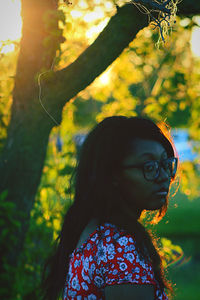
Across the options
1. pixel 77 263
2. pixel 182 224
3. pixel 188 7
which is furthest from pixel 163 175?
pixel 182 224

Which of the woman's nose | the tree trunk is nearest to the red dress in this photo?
the woman's nose

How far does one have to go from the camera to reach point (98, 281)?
4.22 feet

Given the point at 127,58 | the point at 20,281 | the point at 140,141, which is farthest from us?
the point at 127,58

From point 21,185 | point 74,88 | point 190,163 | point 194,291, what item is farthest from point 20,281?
point 194,291

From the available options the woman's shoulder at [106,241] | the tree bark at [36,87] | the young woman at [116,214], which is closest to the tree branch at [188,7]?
the tree bark at [36,87]

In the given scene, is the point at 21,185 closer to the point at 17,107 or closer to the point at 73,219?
the point at 17,107

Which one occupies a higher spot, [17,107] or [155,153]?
[17,107]

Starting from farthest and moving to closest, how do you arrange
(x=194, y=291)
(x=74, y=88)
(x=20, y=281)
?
1. (x=194, y=291)
2. (x=20, y=281)
3. (x=74, y=88)

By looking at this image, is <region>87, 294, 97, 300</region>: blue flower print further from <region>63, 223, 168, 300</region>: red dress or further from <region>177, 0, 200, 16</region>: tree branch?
<region>177, 0, 200, 16</region>: tree branch

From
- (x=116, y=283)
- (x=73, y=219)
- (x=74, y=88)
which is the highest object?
(x=74, y=88)

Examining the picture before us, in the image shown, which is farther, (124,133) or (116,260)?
(124,133)

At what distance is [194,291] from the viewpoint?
6.30 meters

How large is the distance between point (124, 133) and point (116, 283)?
591mm

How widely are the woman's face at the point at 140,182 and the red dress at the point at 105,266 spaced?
0.54ft
